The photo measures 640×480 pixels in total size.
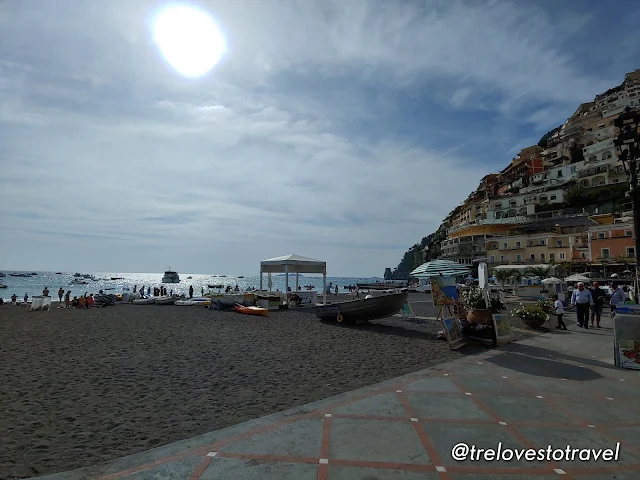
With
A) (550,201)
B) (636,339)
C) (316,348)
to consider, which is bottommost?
(316,348)

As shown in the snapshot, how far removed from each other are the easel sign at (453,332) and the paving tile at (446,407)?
4.40m

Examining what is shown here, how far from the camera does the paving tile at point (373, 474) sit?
3.37 m

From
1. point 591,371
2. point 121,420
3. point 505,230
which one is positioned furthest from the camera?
point 505,230

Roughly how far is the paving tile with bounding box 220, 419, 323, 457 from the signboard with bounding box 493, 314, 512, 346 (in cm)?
756

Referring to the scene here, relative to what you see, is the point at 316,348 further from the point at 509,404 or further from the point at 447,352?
the point at 509,404

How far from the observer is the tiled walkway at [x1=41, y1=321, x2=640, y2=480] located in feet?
11.6

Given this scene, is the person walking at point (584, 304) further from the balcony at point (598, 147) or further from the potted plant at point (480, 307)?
the balcony at point (598, 147)

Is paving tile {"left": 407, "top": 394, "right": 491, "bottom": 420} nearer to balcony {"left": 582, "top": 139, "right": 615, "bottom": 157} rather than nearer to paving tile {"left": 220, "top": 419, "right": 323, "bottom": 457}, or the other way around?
paving tile {"left": 220, "top": 419, "right": 323, "bottom": 457}

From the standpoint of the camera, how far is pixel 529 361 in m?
8.28

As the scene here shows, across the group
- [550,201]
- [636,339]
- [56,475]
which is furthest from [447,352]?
[550,201]

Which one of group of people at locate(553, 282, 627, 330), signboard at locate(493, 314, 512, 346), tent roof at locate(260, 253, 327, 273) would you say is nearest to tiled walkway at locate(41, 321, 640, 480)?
signboard at locate(493, 314, 512, 346)

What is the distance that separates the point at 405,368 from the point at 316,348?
3.40 m

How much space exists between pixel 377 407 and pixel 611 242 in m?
49.0

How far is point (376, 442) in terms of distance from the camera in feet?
13.5
